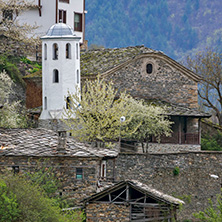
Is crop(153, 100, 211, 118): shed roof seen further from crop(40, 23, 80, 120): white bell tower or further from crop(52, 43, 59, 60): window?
crop(52, 43, 59, 60): window

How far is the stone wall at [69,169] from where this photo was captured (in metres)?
33.2

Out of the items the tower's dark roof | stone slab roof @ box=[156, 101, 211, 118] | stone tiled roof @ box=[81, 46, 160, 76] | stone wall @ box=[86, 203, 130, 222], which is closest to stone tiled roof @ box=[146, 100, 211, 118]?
stone slab roof @ box=[156, 101, 211, 118]

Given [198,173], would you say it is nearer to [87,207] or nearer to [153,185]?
[153,185]

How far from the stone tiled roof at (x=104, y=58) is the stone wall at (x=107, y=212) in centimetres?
1845

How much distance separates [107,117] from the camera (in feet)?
137

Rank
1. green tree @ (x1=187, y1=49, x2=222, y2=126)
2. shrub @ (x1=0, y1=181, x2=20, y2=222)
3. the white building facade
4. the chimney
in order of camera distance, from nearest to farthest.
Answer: shrub @ (x1=0, y1=181, x2=20, y2=222)
the chimney
the white building facade
green tree @ (x1=187, y1=49, x2=222, y2=126)

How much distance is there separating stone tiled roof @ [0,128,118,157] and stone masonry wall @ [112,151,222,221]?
243 inches

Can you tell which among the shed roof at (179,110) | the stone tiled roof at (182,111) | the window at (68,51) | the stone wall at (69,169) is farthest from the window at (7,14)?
the stone wall at (69,169)

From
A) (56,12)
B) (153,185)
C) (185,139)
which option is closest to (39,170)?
(153,185)

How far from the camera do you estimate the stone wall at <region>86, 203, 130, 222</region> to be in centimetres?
3303

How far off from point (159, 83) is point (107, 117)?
1124 centimetres

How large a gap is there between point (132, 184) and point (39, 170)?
420 cm

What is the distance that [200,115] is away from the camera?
162ft

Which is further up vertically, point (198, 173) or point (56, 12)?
point (56, 12)
